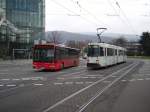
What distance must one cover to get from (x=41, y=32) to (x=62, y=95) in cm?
8256

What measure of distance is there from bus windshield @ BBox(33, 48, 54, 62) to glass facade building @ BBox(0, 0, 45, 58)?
167 ft

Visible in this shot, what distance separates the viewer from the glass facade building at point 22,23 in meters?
88.7

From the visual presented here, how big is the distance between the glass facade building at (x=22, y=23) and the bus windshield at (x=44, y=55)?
51.0 meters

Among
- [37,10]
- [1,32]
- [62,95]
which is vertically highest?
[37,10]

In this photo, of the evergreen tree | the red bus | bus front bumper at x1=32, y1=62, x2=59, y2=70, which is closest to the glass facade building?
the red bus

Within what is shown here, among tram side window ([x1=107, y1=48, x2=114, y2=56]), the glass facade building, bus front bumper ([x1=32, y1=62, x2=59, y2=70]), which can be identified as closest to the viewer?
bus front bumper ([x1=32, y1=62, x2=59, y2=70])

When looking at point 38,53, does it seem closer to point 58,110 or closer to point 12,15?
point 58,110

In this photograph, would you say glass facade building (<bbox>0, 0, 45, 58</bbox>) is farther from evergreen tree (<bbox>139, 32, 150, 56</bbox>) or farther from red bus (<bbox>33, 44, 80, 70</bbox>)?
evergreen tree (<bbox>139, 32, 150, 56</bbox>)

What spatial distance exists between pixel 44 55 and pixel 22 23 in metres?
58.6

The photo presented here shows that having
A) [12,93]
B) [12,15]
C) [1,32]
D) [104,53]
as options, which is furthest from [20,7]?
[12,93]

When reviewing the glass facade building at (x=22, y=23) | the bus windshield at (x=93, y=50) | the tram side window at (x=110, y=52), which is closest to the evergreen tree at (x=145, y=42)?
the glass facade building at (x=22, y=23)

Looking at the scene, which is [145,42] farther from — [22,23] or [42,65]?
[42,65]

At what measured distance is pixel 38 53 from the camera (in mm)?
35719

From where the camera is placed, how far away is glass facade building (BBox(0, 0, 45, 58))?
8869 centimetres
